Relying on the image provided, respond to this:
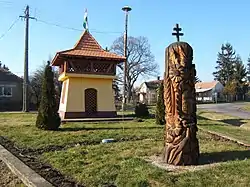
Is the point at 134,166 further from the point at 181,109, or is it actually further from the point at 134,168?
the point at 181,109

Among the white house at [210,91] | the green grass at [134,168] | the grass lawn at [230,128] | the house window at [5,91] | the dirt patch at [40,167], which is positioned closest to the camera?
the green grass at [134,168]

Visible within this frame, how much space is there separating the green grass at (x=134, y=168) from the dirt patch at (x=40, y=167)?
0.66 ft

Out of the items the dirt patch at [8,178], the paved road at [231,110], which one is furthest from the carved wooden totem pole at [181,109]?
the paved road at [231,110]

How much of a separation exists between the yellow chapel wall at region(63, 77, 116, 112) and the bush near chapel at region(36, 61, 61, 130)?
539 cm

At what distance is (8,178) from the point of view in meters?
6.69

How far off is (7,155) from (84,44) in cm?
1488

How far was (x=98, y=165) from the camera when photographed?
7121 mm

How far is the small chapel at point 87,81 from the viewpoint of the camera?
21.0m

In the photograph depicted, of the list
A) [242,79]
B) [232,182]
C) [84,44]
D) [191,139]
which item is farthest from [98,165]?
[242,79]

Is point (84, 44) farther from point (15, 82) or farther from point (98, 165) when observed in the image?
point (15, 82)

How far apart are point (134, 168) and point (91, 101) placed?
15352 mm

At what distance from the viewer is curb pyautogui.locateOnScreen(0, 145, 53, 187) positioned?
5828mm

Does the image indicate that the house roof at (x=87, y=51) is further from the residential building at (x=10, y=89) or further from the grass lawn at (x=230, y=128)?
the residential building at (x=10, y=89)

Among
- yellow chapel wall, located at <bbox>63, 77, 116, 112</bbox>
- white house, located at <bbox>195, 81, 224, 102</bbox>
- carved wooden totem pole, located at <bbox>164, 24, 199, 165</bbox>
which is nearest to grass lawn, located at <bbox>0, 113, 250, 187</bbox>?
carved wooden totem pole, located at <bbox>164, 24, 199, 165</bbox>
